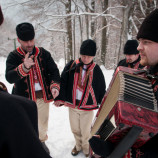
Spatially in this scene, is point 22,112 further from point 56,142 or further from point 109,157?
point 56,142

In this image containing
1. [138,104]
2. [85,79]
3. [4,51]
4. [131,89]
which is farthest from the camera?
[4,51]

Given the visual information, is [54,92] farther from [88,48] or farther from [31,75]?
[88,48]

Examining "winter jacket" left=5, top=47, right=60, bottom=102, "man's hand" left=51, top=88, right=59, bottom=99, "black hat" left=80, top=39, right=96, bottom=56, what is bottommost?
"man's hand" left=51, top=88, right=59, bottom=99

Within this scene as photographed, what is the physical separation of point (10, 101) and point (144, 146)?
107 centimetres

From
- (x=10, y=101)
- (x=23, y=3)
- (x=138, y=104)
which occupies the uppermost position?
(x=23, y=3)

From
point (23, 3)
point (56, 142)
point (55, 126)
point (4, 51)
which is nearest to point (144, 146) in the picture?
point (56, 142)

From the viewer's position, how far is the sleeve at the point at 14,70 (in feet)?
6.34

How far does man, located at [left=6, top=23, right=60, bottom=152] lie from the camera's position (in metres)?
2.01

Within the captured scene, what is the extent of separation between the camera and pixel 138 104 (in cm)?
97

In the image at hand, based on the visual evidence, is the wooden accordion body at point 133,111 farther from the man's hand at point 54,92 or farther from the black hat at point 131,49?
the black hat at point 131,49

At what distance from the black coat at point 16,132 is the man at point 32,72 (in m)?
1.40

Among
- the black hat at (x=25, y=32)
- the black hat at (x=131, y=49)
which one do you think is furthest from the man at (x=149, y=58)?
the black hat at (x=131, y=49)

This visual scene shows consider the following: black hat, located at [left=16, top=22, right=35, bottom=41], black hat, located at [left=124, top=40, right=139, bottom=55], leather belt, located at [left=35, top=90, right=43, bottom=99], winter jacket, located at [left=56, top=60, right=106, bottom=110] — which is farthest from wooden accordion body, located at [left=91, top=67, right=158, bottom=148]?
black hat, located at [left=124, top=40, right=139, bottom=55]

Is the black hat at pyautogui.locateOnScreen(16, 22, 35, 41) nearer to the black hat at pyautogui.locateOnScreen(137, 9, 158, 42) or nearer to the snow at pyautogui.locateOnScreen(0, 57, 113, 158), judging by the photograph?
the black hat at pyautogui.locateOnScreen(137, 9, 158, 42)
